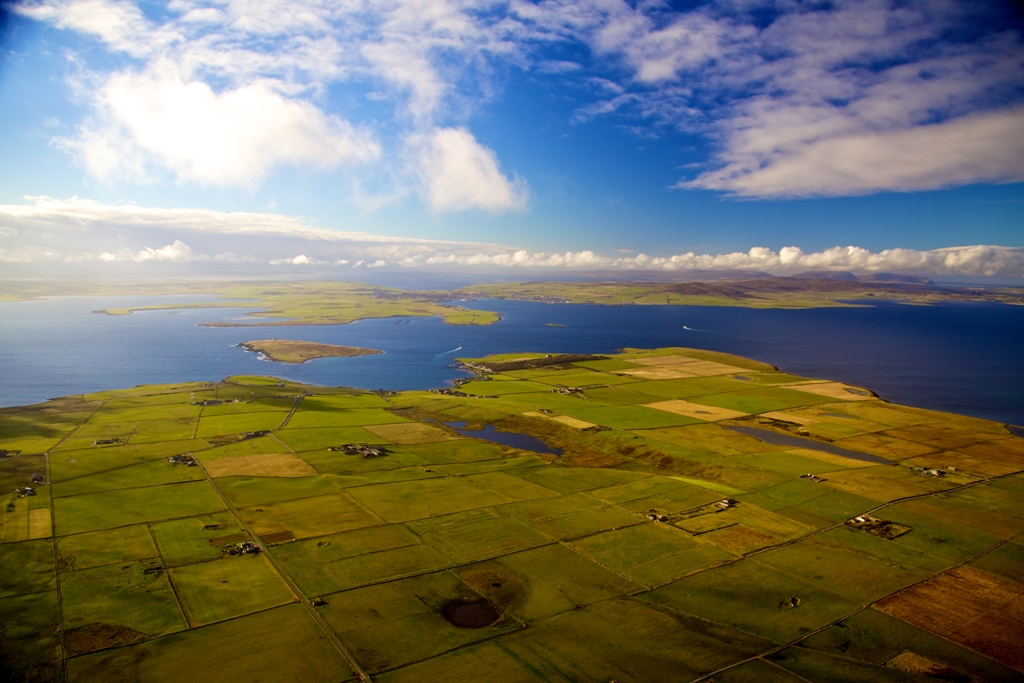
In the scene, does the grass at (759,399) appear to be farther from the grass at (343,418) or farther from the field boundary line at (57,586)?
the field boundary line at (57,586)

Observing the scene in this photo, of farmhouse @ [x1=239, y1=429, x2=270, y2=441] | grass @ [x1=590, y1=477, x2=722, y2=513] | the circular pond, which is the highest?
farmhouse @ [x1=239, y1=429, x2=270, y2=441]

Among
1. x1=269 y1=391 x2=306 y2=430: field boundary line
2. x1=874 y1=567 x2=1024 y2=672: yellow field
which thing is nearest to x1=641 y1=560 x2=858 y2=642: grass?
x1=874 y1=567 x2=1024 y2=672: yellow field

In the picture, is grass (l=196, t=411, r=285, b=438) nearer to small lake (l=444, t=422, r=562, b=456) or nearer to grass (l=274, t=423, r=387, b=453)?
grass (l=274, t=423, r=387, b=453)

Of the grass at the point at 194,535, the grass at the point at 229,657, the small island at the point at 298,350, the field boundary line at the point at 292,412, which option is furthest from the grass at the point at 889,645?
the small island at the point at 298,350

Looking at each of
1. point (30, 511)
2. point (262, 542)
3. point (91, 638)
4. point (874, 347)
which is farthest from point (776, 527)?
point (874, 347)

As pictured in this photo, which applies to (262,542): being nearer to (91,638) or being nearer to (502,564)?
(91,638)

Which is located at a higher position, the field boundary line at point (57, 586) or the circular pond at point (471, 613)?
the field boundary line at point (57, 586)
